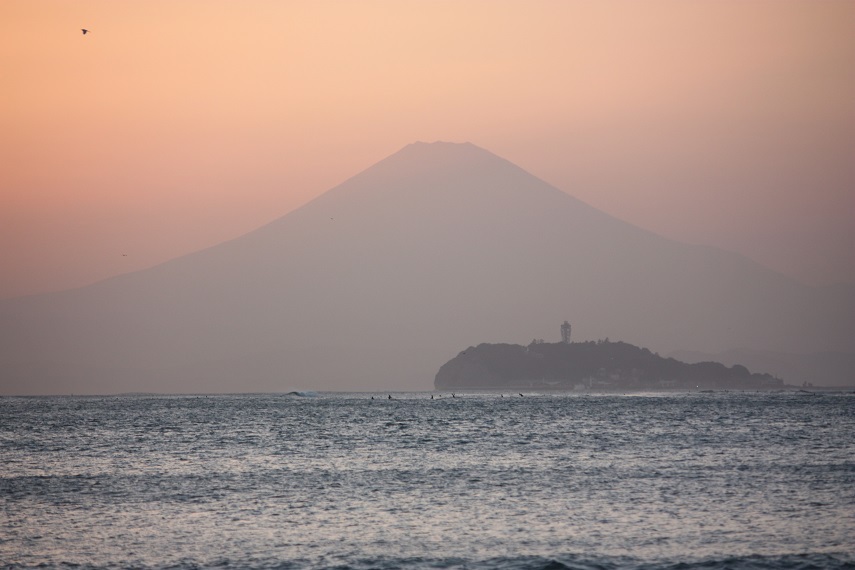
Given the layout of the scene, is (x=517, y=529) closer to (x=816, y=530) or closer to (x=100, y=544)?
(x=816, y=530)

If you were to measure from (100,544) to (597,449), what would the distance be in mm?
42908

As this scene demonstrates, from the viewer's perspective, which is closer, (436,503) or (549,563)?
(549,563)

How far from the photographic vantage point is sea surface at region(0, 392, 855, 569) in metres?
34.4

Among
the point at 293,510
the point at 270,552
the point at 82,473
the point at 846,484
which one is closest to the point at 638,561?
the point at 270,552

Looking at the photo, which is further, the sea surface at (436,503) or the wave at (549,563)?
the sea surface at (436,503)

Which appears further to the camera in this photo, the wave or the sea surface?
the sea surface

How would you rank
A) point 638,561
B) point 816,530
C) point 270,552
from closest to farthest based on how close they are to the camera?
point 638,561
point 270,552
point 816,530

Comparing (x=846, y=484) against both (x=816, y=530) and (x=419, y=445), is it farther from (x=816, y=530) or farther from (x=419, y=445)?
(x=419, y=445)

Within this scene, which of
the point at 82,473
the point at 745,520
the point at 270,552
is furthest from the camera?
the point at 82,473

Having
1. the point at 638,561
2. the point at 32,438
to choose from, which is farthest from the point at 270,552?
the point at 32,438

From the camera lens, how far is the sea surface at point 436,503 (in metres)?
34.4

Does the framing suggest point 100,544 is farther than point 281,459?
No

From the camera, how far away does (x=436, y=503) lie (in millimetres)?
45656

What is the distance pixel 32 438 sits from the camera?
91.6 metres
